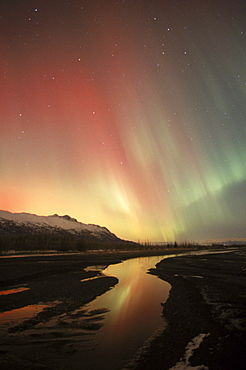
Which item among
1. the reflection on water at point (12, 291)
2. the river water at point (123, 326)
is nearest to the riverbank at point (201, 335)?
the river water at point (123, 326)

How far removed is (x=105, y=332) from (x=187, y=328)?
7.73 ft

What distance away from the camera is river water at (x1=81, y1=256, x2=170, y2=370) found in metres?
4.93

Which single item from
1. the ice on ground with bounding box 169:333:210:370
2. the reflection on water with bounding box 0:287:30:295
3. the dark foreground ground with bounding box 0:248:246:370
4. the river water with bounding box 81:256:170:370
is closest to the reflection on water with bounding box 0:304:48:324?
the dark foreground ground with bounding box 0:248:246:370

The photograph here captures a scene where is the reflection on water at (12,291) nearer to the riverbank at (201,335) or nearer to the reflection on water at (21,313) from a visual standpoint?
the reflection on water at (21,313)

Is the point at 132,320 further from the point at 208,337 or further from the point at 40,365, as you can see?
the point at 40,365

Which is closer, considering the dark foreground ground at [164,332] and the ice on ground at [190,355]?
the ice on ground at [190,355]

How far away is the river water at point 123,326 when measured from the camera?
4926mm

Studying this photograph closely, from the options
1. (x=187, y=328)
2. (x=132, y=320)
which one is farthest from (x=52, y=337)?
(x=187, y=328)

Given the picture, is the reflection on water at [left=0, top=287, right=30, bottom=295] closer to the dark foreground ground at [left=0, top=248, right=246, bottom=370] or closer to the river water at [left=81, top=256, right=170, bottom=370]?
the dark foreground ground at [left=0, top=248, right=246, bottom=370]

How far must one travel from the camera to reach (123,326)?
714cm

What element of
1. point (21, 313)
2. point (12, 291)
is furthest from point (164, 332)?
point (12, 291)

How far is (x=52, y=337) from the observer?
20.2 feet

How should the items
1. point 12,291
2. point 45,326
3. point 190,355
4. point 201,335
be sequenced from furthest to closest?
1. point 12,291
2. point 45,326
3. point 201,335
4. point 190,355

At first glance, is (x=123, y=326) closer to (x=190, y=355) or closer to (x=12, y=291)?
(x=190, y=355)
